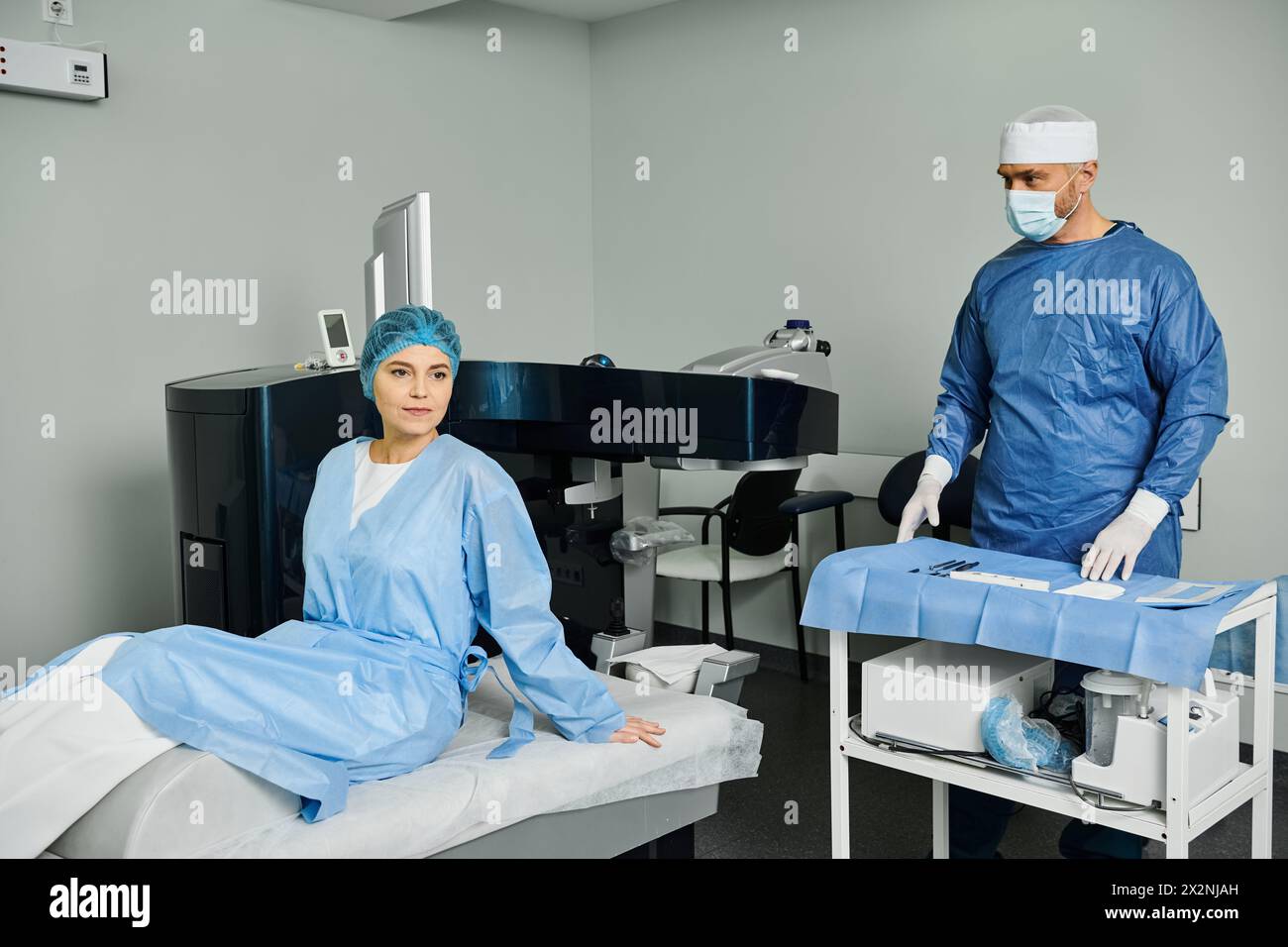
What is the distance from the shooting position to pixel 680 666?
2.16 metres

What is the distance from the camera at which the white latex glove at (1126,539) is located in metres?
1.85

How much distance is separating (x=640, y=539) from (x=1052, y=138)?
1345 millimetres

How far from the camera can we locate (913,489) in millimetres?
3449

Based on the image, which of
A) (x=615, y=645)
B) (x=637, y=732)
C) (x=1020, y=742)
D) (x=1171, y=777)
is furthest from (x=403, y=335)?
(x=1171, y=777)

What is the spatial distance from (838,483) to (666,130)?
1432 millimetres

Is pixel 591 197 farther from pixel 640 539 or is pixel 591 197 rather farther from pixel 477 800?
pixel 477 800

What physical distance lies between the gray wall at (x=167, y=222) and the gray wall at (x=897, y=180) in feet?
1.97

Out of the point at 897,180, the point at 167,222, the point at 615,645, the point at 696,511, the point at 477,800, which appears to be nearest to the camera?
the point at 477,800

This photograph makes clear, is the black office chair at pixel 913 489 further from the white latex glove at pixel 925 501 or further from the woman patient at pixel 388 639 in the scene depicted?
the woman patient at pixel 388 639

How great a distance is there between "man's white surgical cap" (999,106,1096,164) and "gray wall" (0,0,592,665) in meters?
2.30

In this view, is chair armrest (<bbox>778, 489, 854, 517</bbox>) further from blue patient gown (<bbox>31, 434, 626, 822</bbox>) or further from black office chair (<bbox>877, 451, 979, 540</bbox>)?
blue patient gown (<bbox>31, 434, 626, 822</bbox>)

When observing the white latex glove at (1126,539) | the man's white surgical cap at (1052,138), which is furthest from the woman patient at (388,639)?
the man's white surgical cap at (1052,138)

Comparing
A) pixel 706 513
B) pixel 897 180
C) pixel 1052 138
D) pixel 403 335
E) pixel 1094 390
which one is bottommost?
pixel 706 513

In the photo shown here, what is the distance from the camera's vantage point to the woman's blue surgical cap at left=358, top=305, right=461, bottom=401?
6.26 ft
